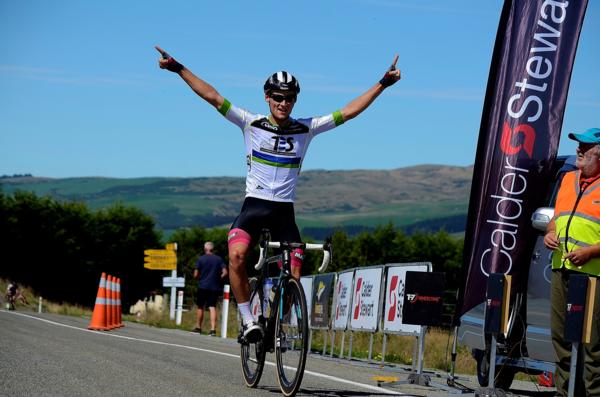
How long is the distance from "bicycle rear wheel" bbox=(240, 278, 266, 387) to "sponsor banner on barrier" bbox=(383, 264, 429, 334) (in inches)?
196

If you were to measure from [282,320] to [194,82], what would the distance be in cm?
200

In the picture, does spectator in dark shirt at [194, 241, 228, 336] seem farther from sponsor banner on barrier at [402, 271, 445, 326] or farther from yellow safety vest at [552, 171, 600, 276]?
yellow safety vest at [552, 171, 600, 276]

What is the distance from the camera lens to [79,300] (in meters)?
82.5

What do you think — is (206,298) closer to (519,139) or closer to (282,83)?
(519,139)

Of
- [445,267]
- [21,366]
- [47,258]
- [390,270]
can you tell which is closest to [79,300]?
[47,258]

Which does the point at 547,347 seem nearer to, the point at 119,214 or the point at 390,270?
the point at 390,270

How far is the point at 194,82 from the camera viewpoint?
8523 mm

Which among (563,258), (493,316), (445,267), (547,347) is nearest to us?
(563,258)

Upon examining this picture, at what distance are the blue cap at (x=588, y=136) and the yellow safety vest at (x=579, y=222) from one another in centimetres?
26

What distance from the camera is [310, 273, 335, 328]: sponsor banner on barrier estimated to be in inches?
696

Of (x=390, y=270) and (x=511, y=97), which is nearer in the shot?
(x=511, y=97)

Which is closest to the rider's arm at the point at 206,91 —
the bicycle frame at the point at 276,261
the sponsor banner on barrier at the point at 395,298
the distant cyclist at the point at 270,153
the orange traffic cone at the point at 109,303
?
the distant cyclist at the point at 270,153

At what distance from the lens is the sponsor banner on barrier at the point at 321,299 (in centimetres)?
1769

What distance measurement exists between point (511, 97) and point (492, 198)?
42.0 inches
